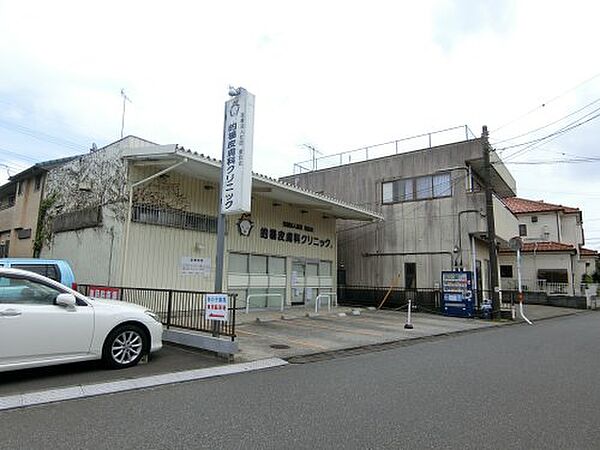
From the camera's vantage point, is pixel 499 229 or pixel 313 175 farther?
pixel 313 175

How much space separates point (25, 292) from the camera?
5809 millimetres

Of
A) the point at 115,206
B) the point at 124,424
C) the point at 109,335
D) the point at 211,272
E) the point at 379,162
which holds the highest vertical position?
the point at 379,162

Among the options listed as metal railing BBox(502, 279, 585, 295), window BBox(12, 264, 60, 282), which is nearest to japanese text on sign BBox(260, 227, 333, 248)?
window BBox(12, 264, 60, 282)

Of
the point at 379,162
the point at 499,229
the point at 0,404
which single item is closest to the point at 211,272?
the point at 0,404

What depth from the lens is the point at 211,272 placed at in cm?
1370

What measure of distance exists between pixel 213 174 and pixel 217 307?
229 inches

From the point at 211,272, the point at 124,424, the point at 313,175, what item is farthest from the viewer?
the point at 313,175

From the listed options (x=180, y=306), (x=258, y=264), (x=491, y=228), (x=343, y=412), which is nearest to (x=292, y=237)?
(x=258, y=264)

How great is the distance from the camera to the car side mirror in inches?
231

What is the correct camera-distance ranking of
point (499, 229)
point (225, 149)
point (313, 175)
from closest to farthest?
point (225, 149) < point (499, 229) < point (313, 175)

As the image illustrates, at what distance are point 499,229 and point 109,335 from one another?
17.5m

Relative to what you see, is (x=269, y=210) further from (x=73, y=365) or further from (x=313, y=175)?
(x=73, y=365)

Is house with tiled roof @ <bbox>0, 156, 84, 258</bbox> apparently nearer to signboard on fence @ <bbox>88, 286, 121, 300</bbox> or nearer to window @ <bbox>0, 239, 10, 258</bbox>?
window @ <bbox>0, 239, 10, 258</bbox>

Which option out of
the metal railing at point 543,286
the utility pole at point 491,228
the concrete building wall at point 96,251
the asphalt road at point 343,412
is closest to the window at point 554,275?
the metal railing at point 543,286
